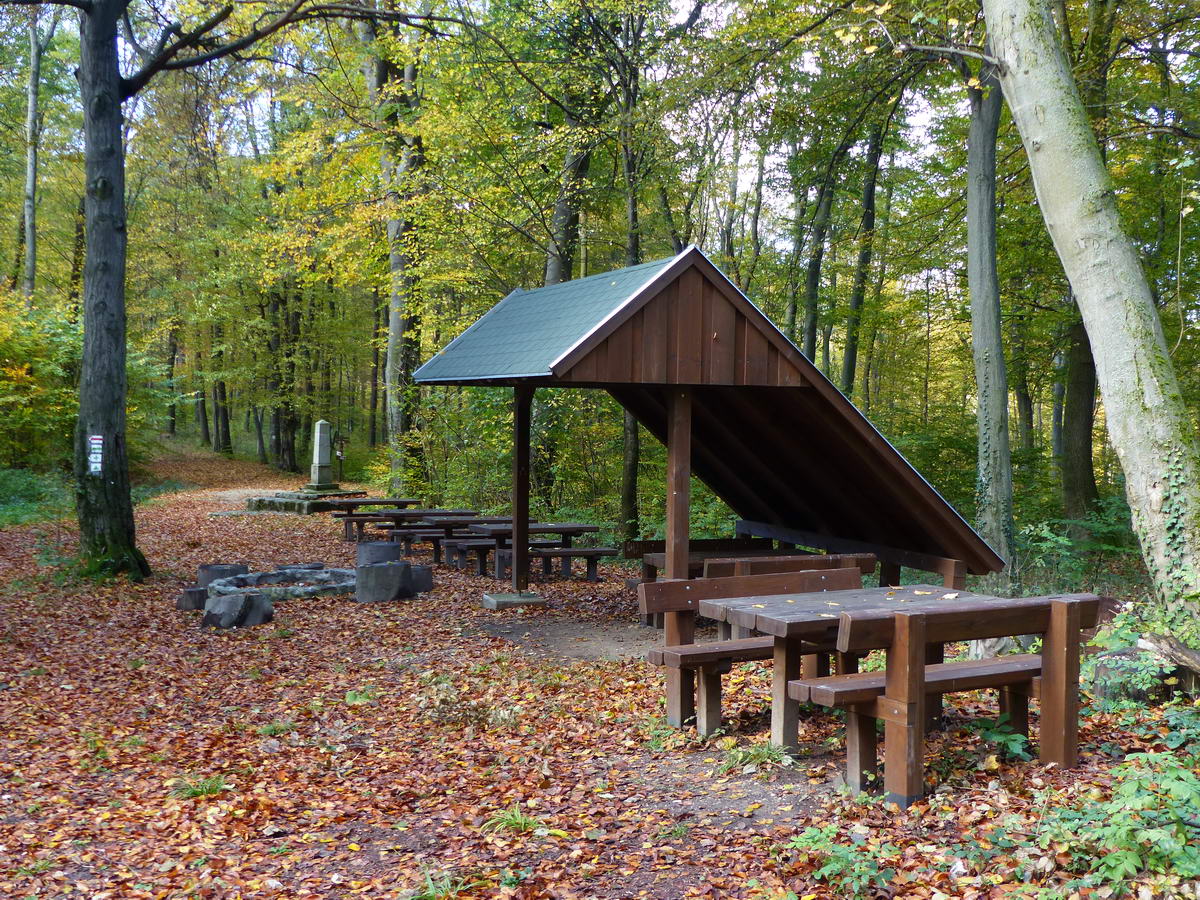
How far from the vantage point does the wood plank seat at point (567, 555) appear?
38.8ft

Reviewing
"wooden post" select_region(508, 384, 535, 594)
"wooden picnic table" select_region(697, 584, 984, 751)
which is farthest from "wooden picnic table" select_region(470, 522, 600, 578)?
"wooden picnic table" select_region(697, 584, 984, 751)

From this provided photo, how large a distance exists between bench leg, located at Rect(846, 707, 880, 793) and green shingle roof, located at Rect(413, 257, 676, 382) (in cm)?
338

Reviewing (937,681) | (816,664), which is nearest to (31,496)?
(816,664)

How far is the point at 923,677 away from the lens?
4.02 meters

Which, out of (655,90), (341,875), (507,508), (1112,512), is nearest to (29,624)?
(341,875)

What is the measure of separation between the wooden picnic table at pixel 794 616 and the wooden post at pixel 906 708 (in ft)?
1.37

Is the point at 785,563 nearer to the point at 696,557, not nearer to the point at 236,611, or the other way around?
the point at 696,557

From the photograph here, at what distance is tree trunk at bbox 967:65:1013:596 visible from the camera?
9055mm

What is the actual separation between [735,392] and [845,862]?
15.7 ft

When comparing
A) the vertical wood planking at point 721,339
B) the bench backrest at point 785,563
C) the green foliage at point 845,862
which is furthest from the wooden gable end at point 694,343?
the green foliage at point 845,862

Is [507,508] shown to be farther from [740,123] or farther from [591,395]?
[740,123]

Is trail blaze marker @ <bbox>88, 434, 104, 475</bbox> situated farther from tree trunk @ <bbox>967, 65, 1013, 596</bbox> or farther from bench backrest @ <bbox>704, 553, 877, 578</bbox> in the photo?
tree trunk @ <bbox>967, 65, 1013, 596</bbox>

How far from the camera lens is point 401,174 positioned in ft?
54.0

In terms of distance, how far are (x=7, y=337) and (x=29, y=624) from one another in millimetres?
10467
